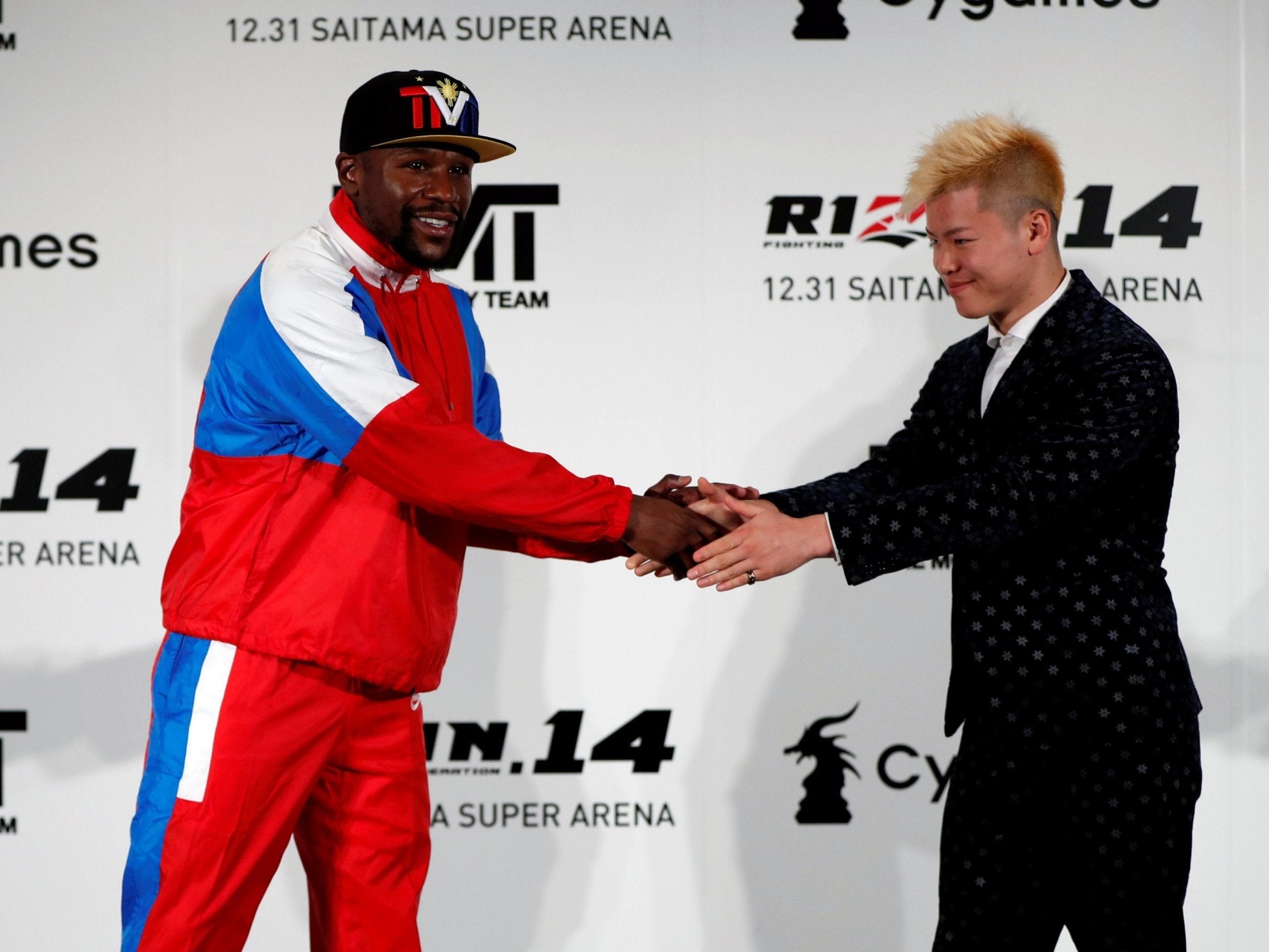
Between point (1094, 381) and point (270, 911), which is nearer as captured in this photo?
point (1094, 381)

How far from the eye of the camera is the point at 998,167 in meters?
1.97

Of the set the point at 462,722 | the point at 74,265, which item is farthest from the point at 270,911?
the point at 74,265

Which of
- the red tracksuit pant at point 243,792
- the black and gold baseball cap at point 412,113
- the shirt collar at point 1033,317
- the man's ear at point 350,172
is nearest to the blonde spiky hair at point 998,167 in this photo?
the shirt collar at point 1033,317

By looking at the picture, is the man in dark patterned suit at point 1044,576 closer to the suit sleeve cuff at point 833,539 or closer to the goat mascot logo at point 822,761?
the suit sleeve cuff at point 833,539

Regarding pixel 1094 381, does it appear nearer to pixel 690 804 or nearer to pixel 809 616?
pixel 809 616

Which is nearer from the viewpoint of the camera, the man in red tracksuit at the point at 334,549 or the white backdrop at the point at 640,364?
the man in red tracksuit at the point at 334,549

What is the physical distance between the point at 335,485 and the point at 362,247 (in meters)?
0.40

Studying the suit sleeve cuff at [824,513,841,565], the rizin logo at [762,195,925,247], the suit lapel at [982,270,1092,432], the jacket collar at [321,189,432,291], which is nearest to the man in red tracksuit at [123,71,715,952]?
the jacket collar at [321,189,432,291]

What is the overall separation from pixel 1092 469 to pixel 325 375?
1138 mm

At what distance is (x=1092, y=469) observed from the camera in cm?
179

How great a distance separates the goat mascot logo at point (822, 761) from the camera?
3012 mm

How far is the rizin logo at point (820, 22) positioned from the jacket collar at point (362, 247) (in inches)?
58.4

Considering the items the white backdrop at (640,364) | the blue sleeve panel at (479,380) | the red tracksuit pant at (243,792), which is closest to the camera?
the red tracksuit pant at (243,792)

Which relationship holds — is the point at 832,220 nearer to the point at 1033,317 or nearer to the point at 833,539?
the point at 1033,317
